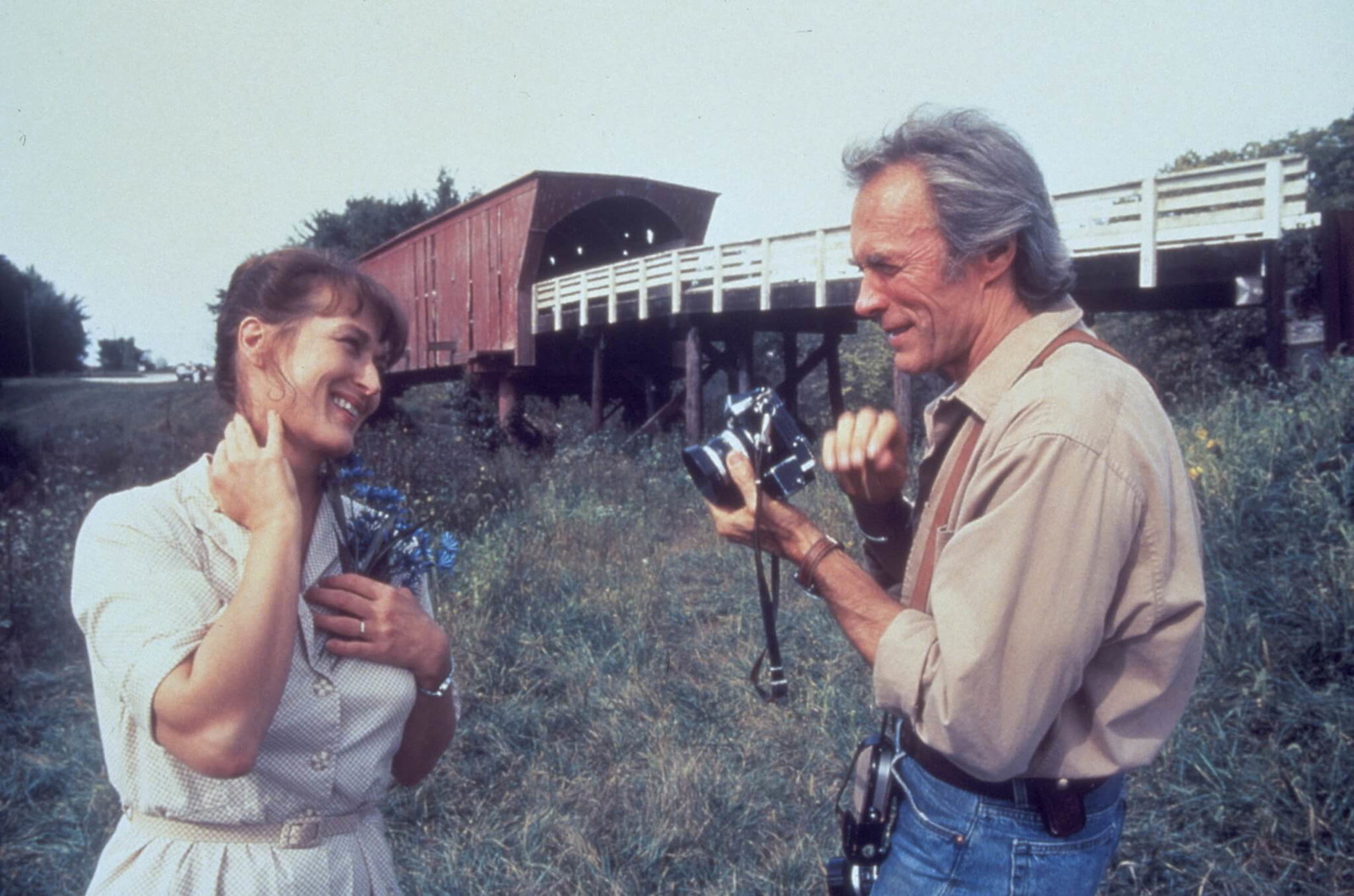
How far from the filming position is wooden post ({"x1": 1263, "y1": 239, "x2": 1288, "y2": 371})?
23.1 feet

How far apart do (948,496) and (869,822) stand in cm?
67

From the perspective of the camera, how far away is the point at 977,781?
1.72 metres

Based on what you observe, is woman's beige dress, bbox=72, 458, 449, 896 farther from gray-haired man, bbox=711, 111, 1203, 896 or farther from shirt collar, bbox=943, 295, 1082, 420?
shirt collar, bbox=943, 295, 1082, 420

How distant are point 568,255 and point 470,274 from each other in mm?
2868

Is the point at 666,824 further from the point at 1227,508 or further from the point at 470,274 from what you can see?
the point at 470,274

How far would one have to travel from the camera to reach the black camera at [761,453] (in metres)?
2.13

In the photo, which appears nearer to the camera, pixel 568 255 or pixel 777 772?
pixel 777 772

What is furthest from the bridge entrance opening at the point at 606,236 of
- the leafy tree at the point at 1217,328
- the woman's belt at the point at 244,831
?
the woman's belt at the point at 244,831

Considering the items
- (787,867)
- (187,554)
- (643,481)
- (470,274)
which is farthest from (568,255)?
(187,554)

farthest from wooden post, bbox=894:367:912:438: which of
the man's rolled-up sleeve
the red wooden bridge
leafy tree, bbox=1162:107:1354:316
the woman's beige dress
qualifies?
leafy tree, bbox=1162:107:1354:316

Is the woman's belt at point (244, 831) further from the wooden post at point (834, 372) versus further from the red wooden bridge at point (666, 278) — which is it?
the wooden post at point (834, 372)

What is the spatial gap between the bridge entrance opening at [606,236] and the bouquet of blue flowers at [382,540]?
15.9 meters

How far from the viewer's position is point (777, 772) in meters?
4.24

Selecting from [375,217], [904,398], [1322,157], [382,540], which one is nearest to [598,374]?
[904,398]
